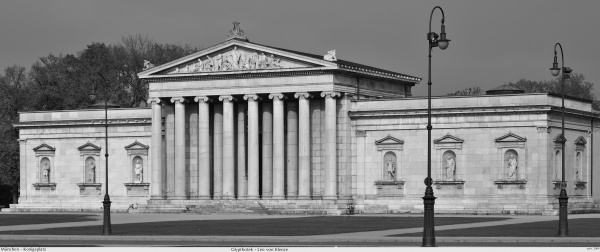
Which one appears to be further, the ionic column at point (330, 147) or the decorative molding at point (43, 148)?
the decorative molding at point (43, 148)

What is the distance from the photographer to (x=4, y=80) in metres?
157

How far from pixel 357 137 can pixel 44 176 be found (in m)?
32.5

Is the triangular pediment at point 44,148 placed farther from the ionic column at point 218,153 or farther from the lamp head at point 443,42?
the lamp head at point 443,42

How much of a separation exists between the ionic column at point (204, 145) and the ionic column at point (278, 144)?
6.63 metres

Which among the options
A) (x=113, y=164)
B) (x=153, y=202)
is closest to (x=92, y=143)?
(x=113, y=164)

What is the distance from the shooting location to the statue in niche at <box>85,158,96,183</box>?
399 ft

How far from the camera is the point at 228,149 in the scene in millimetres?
112125

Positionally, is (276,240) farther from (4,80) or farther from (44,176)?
(4,80)

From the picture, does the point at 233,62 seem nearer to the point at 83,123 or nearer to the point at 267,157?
the point at 267,157

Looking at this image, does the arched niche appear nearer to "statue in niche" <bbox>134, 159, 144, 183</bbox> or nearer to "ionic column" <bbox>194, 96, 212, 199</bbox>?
"statue in niche" <bbox>134, 159, 144, 183</bbox>

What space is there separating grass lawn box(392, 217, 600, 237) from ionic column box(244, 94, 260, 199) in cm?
3448

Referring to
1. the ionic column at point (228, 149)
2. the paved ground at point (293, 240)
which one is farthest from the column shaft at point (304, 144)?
the paved ground at point (293, 240)

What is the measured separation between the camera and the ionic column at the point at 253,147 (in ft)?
362

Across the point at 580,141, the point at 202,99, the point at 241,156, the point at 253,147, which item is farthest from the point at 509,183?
the point at 202,99
